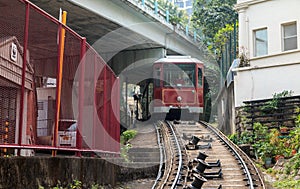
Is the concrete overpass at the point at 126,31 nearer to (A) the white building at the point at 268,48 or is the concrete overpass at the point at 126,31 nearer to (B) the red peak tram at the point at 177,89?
(B) the red peak tram at the point at 177,89

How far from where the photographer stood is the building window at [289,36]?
19.3m

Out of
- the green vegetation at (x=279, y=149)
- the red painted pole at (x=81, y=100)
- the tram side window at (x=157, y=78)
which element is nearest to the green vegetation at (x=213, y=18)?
A: the tram side window at (x=157, y=78)

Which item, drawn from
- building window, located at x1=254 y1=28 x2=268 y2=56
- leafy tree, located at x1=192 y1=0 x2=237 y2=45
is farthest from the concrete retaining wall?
leafy tree, located at x1=192 y1=0 x2=237 y2=45

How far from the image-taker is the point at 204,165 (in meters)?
11.7

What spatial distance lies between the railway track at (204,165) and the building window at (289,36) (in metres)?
4.46

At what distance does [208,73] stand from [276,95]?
19165 millimetres

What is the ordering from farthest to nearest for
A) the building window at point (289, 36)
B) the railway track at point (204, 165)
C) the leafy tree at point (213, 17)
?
the leafy tree at point (213, 17) → the building window at point (289, 36) → the railway track at point (204, 165)

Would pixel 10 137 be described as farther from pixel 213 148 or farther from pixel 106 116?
pixel 213 148

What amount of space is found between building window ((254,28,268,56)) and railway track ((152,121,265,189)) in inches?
156

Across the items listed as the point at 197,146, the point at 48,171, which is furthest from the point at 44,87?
the point at 197,146

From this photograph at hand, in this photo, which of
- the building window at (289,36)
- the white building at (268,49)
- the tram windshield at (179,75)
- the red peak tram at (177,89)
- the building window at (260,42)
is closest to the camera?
the white building at (268,49)

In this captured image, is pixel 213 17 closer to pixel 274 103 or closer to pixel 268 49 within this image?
pixel 268 49

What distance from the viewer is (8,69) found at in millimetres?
5844

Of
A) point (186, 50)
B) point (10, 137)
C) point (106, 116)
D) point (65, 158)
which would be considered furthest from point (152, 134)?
point (186, 50)
